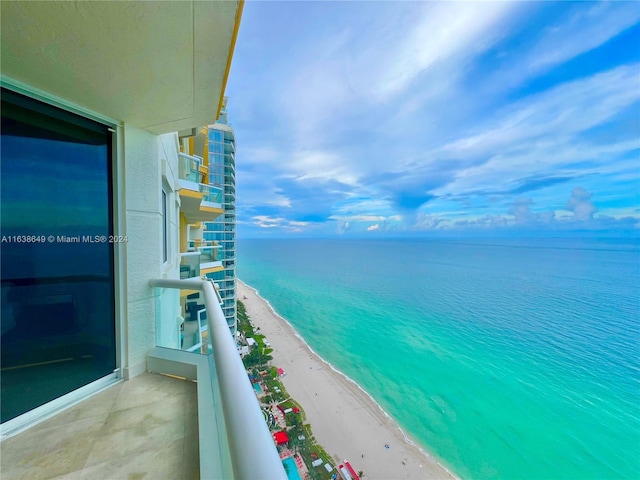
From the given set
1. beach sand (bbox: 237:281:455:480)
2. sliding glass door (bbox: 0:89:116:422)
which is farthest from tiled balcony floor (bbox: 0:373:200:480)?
beach sand (bbox: 237:281:455:480)

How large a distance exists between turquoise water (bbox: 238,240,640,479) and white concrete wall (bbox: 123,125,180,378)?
14091 mm

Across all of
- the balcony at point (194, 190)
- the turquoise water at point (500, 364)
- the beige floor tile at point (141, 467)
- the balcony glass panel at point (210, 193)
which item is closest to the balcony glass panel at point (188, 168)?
the balcony at point (194, 190)

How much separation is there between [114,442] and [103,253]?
1.64 metres

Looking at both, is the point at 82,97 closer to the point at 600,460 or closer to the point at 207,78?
the point at 207,78

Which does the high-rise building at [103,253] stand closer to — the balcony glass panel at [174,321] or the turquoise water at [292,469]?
the balcony glass panel at [174,321]

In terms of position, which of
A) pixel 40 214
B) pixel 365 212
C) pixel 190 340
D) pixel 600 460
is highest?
pixel 365 212

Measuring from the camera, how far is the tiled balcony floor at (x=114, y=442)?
5.06ft

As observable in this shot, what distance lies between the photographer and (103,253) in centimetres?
246

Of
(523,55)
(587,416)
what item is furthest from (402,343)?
(523,55)

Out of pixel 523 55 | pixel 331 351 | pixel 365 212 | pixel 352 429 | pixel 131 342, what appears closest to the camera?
pixel 131 342

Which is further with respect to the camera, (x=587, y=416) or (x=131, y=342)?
(x=587, y=416)

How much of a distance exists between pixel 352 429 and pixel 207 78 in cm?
1437

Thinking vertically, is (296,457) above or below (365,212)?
below

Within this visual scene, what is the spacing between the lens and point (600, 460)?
1245 cm
